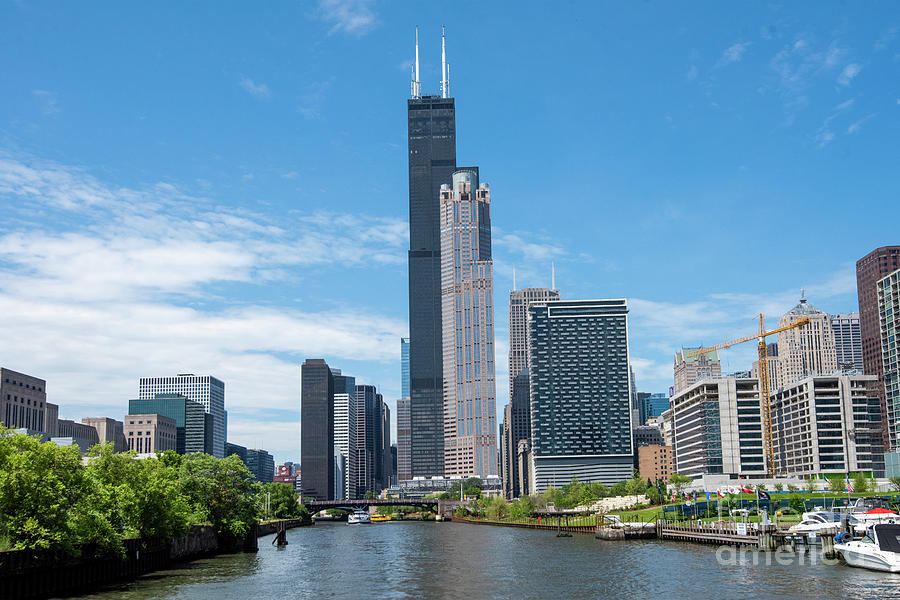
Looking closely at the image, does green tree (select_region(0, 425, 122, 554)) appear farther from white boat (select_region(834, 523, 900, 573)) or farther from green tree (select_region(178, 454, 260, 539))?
white boat (select_region(834, 523, 900, 573))

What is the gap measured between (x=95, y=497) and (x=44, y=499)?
10653 mm

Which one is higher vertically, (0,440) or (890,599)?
(0,440)

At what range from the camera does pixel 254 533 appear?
17312 centimetres

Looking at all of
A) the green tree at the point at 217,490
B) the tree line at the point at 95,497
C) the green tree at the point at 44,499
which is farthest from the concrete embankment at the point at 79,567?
the green tree at the point at 217,490

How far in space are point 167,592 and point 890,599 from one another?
69.6 m

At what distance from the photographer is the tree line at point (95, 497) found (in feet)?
263

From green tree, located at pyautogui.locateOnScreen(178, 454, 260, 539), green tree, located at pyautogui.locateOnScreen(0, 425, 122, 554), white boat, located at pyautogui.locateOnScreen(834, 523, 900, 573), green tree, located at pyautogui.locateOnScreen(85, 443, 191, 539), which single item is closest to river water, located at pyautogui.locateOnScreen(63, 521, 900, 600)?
white boat, located at pyautogui.locateOnScreen(834, 523, 900, 573)

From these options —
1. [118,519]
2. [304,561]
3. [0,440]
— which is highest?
[0,440]

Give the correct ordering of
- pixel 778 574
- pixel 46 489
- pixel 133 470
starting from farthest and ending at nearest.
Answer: pixel 133 470 → pixel 778 574 → pixel 46 489

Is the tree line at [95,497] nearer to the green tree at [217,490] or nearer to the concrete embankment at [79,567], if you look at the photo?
the green tree at [217,490]

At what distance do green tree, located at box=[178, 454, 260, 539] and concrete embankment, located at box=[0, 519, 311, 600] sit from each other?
35.4 ft

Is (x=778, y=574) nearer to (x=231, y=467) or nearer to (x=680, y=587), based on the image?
(x=680, y=587)

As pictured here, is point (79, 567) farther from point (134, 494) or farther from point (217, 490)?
point (217, 490)

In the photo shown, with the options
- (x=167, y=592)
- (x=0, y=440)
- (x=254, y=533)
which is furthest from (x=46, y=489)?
(x=254, y=533)
